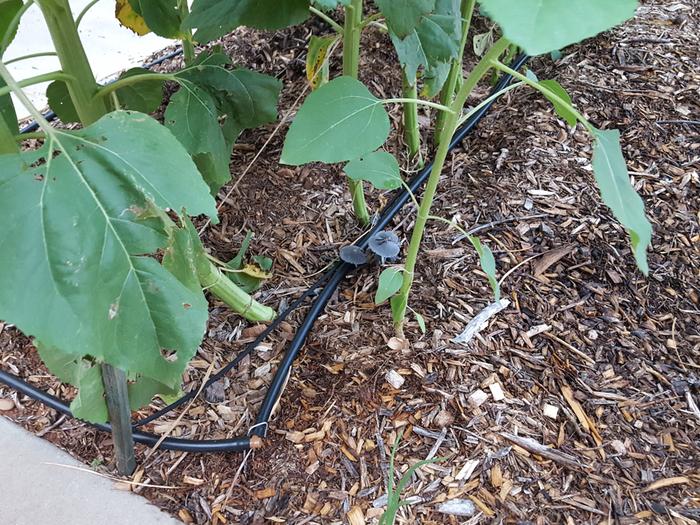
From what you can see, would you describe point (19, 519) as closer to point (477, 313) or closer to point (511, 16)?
point (477, 313)

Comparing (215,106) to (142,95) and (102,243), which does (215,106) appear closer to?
(142,95)

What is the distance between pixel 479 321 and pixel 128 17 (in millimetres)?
1016

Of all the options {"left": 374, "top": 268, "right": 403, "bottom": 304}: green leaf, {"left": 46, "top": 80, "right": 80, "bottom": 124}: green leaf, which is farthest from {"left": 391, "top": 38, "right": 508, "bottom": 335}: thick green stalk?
{"left": 46, "top": 80, "right": 80, "bottom": 124}: green leaf

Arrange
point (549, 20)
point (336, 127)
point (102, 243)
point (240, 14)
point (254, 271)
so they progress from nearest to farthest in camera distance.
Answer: point (549, 20) < point (102, 243) < point (336, 127) < point (240, 14) < point (254, 271)

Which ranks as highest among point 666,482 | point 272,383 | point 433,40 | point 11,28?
point 11,28

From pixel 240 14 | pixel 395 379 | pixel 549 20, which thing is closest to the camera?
pixel 549 20

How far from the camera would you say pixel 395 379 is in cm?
112

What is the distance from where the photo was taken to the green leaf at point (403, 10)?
0.75 meters

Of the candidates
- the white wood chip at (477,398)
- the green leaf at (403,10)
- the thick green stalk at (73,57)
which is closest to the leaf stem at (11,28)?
the thick green stalk at (73,57)

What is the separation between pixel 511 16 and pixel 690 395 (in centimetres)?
101

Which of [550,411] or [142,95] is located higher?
[142,95]

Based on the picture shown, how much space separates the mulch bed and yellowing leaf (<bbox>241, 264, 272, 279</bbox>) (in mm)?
54

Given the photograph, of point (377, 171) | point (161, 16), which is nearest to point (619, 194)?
point (377, 171)

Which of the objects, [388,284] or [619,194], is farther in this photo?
[388,284]
